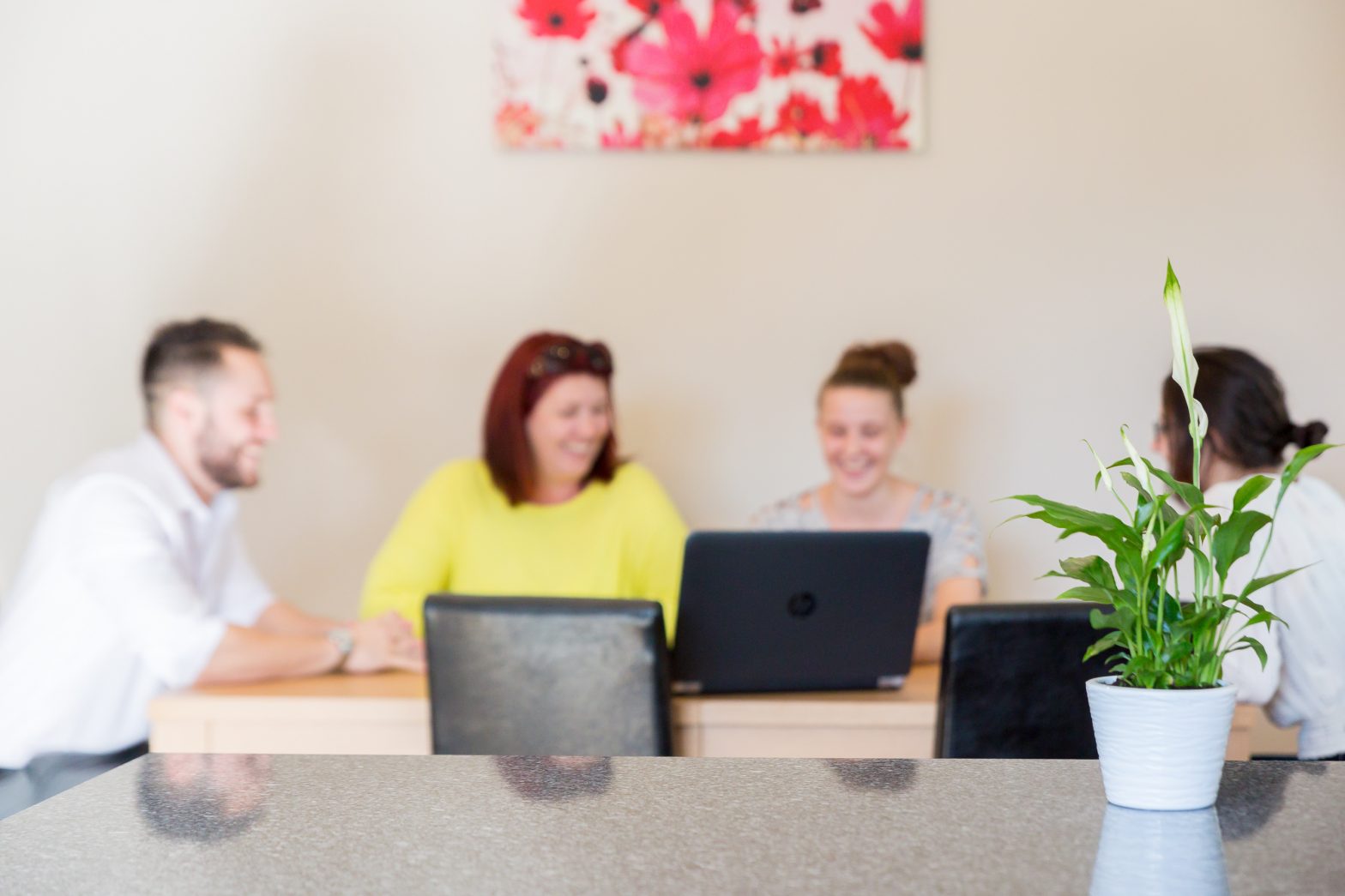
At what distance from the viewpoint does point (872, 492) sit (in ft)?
10.1

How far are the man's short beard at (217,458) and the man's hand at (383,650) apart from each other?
0.42 metres

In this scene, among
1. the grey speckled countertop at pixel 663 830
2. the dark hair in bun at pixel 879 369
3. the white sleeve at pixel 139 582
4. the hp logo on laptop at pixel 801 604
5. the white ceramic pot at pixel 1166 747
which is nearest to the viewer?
the grey speckled countertop at pixel 663 830

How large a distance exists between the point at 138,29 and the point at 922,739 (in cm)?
279

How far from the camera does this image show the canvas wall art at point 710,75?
3500 millimetres

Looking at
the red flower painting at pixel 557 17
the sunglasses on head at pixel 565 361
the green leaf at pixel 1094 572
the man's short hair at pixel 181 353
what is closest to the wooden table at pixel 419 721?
the man's short hair at pixel 181 353

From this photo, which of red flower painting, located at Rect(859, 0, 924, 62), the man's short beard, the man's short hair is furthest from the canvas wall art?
the man's short beard

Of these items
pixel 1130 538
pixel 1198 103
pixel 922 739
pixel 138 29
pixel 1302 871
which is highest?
pixel 138 29

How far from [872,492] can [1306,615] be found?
116 cm

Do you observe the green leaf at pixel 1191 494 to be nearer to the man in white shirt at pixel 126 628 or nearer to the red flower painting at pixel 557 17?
the man in white shirt at pixel 126 628

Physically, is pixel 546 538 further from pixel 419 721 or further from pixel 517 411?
pixel 419 721

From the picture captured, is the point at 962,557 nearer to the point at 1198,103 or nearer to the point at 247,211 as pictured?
the point at 1198,103

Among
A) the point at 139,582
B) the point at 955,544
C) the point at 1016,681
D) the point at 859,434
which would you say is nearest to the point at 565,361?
the point at 859,434

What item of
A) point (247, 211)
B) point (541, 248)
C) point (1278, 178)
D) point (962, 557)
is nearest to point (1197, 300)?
point (1278, 178)

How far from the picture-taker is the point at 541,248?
3.55 metres
